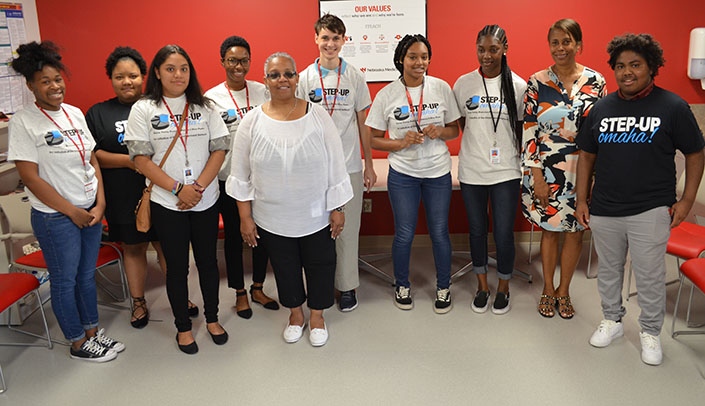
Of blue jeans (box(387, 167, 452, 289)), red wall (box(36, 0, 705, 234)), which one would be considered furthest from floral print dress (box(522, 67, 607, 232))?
red wall (box(36, 0, 705, 234))

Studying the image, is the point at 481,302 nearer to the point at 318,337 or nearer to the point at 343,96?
the point at 318,337

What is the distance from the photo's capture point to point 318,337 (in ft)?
10.1

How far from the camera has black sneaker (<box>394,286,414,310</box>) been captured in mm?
3495

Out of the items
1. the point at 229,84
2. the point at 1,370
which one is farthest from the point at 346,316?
the point at 1,370

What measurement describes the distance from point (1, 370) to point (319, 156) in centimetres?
194

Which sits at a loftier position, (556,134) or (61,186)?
(556,134)

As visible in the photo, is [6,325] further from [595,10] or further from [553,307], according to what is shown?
[595,10]

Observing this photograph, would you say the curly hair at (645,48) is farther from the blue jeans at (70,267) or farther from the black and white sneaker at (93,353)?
the black and white sneaker at (93,353)

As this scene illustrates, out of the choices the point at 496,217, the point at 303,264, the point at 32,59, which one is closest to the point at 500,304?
the point at 496,217

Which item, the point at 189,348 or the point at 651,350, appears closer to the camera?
the point at 651,350

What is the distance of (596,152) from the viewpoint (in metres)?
2.78

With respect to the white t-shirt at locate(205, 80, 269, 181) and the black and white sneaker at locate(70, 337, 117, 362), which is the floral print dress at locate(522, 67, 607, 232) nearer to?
the white t-shirt at locate(205, 80, 269, 181)

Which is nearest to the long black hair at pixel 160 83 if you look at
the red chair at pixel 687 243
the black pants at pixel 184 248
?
the black pants at pixel 184 248

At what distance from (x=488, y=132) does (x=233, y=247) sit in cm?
160
